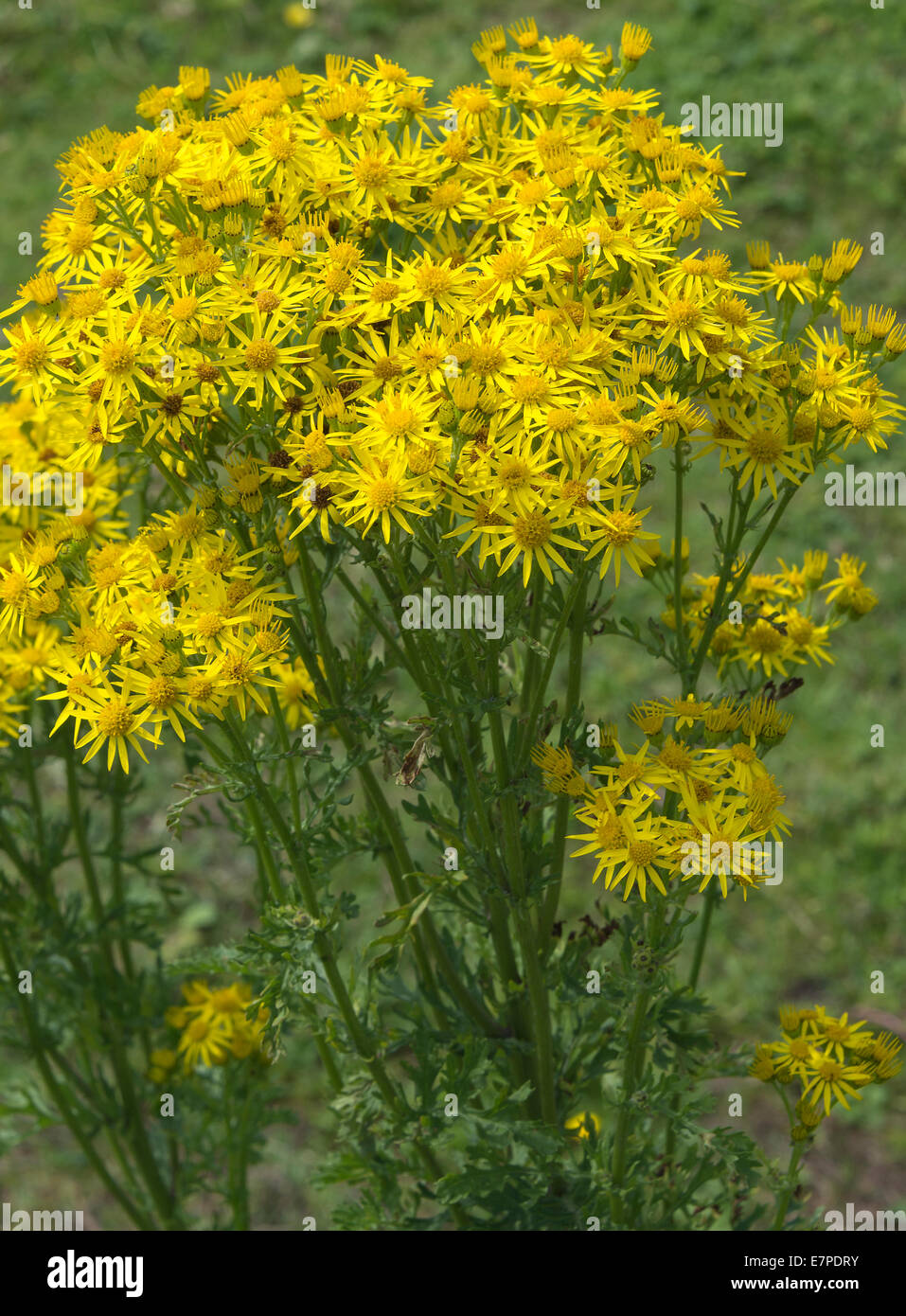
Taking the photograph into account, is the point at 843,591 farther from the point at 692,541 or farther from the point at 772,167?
the point at 772,167

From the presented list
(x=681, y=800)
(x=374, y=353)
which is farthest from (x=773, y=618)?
(x=374, y=353)

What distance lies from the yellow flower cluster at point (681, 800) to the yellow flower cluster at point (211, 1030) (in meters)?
1.24

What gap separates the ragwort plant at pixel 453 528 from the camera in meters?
1.96

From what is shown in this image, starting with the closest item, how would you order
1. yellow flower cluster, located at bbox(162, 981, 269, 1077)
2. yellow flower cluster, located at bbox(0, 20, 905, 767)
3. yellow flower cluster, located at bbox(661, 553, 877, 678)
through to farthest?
yellow flower cluster, located at bbox(0, 20, 905, 767) → yellow flower cluster, located at bbox(661, 553, 877, 678) → yellow flower cluster, located at bbox(162, 981, 269, 1077)

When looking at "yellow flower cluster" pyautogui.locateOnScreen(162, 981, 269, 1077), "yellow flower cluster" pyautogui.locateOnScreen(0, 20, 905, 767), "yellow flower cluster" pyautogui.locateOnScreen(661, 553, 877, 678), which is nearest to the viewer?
"yellow flower cluster" pyautogui.locateOnScreen(0, 20, 905, 767)

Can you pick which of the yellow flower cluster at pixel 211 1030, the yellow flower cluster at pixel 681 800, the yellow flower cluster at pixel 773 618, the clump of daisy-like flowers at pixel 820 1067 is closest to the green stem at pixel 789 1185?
the clump of daisy-like flowers at pixel 820 1067

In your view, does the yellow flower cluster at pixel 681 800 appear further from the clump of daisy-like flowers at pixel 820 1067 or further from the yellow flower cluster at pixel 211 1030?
the yellow flower cluster at pixel 211 1030

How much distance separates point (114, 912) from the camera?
9.68 ft

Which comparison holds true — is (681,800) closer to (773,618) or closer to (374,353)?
(773,618)

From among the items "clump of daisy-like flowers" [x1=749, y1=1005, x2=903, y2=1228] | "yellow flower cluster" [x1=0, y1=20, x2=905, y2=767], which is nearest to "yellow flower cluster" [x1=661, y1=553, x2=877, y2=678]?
"yellow flower cluster" [x1=0, y1=20, x2=905, y2=767]

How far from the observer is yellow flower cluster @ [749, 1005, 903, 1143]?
7.95 ft

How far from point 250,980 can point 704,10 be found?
6.14m

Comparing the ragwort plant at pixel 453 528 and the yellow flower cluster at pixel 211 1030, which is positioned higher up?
the ragwort plant at pixel 453 528

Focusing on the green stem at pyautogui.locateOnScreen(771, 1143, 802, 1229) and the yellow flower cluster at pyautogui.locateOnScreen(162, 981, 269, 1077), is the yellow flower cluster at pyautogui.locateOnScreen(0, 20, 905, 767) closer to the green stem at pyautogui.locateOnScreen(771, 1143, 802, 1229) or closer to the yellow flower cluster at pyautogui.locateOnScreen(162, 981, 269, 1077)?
→ the yellow flower cluster at pyautogui.locateOnScreen(162, 981, 269, 1077)
